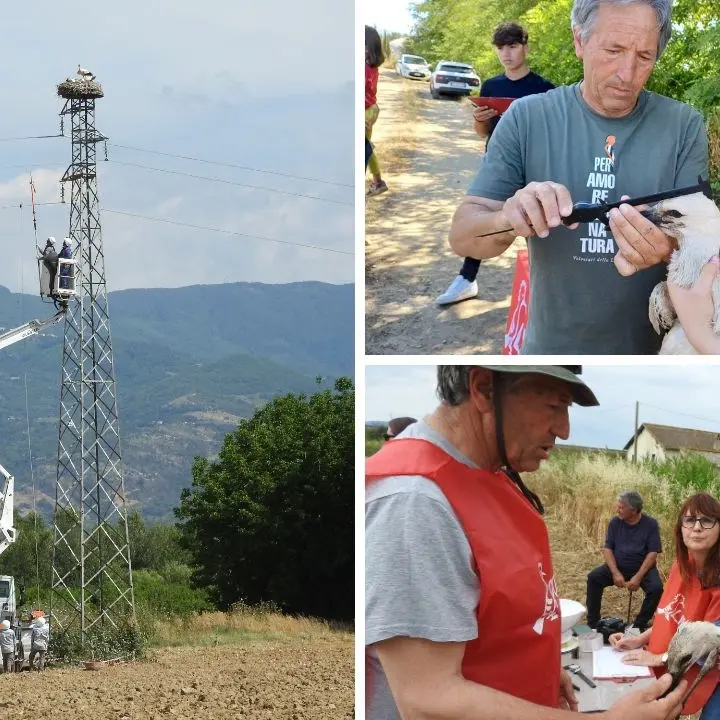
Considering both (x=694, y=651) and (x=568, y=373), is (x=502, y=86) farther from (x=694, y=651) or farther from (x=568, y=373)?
(x=694, y=651)

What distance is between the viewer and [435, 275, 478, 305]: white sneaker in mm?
3000

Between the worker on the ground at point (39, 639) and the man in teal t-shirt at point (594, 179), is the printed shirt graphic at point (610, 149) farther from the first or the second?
the worker on the ground at point (39, 639)

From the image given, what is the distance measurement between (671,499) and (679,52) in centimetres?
103

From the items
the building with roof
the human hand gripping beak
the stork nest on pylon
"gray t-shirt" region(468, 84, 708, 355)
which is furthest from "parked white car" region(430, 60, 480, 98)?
the stork nest on pylon

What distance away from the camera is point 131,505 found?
1991 centimetres

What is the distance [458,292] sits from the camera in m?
3.01

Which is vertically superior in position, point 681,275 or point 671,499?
point 681,275

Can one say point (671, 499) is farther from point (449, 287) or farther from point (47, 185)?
point (47, 185)

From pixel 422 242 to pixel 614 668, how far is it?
3.52 ft

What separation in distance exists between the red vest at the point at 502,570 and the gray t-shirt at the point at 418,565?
0.02 m

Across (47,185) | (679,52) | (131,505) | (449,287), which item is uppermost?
(47,185)

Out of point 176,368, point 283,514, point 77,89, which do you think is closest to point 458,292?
point 77,89

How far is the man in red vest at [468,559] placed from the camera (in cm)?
237

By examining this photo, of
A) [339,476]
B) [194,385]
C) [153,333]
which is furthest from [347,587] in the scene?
[153,333]
